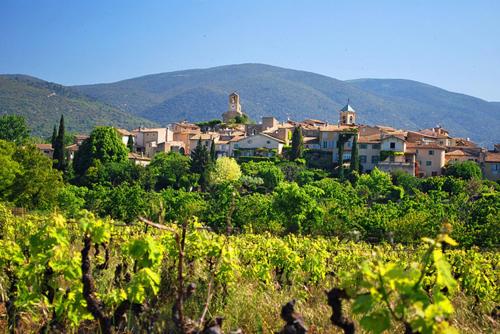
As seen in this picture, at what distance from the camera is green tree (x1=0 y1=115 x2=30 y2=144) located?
77.5 m

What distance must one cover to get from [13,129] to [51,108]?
68.9 m

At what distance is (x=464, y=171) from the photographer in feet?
160

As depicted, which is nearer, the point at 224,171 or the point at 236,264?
the point at 236,264

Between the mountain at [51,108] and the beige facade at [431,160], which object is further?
the mountain at [51,108]

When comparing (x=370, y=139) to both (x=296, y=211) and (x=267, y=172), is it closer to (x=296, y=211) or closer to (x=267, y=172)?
(x=267, y=172)

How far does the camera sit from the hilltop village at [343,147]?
175 ft

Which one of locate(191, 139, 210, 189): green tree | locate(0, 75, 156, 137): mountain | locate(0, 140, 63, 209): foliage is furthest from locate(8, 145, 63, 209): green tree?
Answer: locate(0, 75, 156, 137): mountain

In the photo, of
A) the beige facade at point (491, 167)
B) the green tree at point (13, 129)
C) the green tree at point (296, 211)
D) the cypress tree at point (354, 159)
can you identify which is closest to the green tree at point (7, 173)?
the green tree at point (296, 211)

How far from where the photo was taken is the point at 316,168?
55.4 m

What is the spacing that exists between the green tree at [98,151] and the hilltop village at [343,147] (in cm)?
348

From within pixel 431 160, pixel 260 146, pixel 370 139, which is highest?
pixel 370 139

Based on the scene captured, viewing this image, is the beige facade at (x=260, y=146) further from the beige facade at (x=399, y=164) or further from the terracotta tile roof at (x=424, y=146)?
the terracotta tile roof at (x=424, y=146)

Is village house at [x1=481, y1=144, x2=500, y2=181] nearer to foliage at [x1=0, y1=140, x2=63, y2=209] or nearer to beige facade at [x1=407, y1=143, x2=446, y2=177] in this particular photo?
beige facade at [x1=407, y1=143, x2=446, y2=177]

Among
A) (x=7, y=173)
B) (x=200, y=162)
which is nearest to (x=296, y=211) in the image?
(x=7, y=173)
